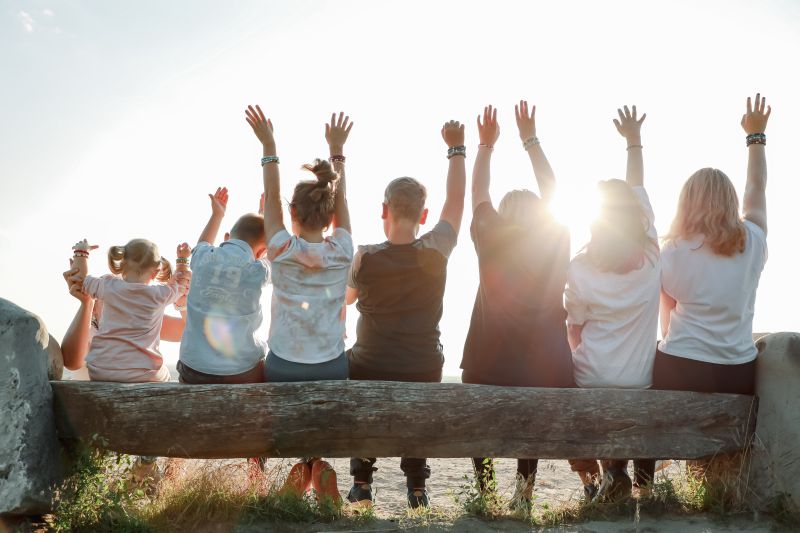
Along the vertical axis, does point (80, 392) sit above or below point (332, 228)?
below

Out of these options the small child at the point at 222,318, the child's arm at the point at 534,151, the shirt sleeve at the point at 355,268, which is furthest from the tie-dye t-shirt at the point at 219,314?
the child's arm at the point at 534,151

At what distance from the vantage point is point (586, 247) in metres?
4.93

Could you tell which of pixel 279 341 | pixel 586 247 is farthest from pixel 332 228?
pixel 586 247

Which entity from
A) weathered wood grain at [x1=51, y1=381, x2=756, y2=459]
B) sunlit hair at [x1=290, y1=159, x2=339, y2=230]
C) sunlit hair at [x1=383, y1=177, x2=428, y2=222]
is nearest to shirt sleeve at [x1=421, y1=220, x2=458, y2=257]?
sunlit hair at [x1=383, y1=177, x2=428, y2=222]

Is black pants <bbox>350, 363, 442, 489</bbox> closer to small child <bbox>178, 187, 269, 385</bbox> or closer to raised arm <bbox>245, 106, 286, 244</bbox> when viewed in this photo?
small child <bbox>178, 187, 269, 385</bbox>

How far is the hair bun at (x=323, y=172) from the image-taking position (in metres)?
4.84

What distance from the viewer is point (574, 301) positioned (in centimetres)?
495

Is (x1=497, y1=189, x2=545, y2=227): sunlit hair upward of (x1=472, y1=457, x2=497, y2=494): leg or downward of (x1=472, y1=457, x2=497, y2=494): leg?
upward

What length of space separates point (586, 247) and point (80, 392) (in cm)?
361

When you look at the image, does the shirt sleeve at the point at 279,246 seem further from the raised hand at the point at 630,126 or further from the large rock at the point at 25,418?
the raised hand at the point at 630,126

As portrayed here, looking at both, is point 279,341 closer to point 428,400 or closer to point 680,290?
point 428,400

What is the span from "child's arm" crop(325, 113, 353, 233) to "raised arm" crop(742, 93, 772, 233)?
9.99 ft

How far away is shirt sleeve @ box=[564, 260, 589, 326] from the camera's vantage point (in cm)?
490

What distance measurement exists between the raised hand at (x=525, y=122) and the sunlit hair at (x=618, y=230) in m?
0.85
